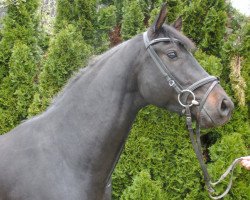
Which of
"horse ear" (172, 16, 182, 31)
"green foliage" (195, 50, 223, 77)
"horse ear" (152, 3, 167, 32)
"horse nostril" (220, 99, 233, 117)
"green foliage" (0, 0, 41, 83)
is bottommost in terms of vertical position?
"green foliage" (0, 0, 41, 83)

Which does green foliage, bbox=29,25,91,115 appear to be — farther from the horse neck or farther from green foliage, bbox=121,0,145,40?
the horse neck

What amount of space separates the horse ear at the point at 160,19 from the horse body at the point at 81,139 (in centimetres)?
22

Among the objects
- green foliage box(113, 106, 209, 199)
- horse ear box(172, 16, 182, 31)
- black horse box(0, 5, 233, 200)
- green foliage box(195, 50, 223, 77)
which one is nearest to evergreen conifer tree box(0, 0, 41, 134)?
green foliage box(113, 106, 209, 199)

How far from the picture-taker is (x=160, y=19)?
8.21 feet

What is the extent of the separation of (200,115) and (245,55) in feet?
7.21

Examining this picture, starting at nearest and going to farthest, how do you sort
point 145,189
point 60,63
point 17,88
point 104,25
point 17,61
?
point 145,189 < point 60,63 < point 17,61 < point 17,88 < point 104,25

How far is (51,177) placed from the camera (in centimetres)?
250

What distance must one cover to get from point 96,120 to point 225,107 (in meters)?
0.86

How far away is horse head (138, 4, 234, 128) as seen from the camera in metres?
2.43

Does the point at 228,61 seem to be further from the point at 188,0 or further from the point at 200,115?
the point at 200,115

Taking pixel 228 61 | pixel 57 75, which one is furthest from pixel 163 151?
pixel 57 75

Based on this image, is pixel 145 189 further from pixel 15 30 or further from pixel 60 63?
pixel 15 30

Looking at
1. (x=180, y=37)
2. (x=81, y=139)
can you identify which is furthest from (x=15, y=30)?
(x=180, y=37)

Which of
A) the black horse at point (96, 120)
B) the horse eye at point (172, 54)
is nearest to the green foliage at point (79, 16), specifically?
the black horse at point (96, 120)
